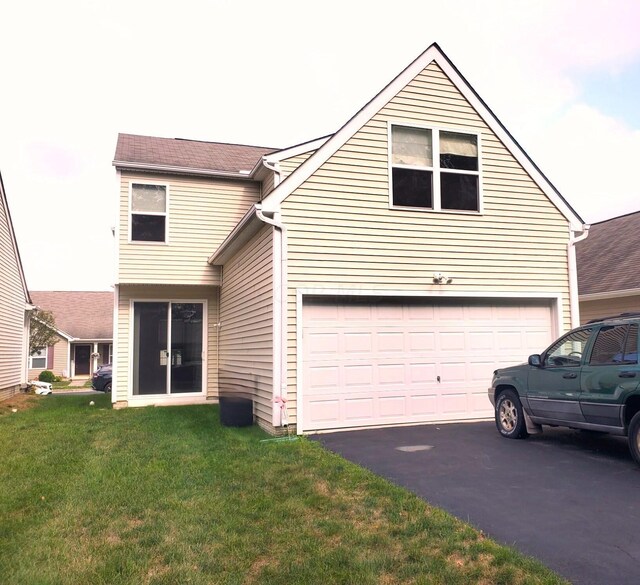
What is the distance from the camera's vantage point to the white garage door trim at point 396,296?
923 centimetres

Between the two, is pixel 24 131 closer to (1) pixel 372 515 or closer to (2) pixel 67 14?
(2) pixel 67 14

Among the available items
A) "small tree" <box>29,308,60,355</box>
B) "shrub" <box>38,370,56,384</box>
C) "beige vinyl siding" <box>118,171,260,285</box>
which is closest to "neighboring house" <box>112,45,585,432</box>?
"beige vinyl siding" <box>118,171,260,285</box>

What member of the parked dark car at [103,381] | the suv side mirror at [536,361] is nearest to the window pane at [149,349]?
the parked dark car at [103,381]

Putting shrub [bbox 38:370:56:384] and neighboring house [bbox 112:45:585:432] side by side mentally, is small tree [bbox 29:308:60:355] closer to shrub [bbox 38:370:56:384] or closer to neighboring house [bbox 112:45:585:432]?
shrub [bbox 38:370:56:384]

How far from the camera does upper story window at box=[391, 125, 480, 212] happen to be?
34.4ft

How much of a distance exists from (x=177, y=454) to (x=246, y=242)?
5.01m

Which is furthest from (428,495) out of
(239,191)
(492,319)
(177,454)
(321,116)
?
(321,116)

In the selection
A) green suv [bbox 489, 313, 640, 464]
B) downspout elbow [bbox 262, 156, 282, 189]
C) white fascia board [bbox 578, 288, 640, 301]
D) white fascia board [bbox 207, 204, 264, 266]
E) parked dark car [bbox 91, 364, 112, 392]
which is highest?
downspout elbow [bbox 262, 156, 282, 189]

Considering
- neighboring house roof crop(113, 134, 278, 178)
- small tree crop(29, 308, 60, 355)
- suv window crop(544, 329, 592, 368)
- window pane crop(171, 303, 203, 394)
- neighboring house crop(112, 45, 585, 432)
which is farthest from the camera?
small tree crop(29, 308, 60, 355)

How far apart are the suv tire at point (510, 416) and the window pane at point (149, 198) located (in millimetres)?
9784

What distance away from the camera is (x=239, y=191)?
1505cm

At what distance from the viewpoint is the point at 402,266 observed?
1016cm

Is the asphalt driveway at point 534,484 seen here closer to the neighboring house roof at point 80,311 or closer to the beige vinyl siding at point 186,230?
the beige vinyl siding at point 186,230

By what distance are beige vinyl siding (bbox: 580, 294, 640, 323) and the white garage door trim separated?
11.0ft
